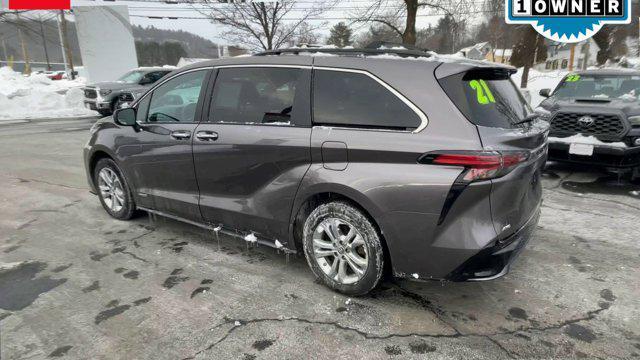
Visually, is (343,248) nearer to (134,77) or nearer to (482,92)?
(482,92)

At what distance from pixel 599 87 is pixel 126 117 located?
735 cm

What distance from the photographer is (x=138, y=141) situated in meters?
4.26

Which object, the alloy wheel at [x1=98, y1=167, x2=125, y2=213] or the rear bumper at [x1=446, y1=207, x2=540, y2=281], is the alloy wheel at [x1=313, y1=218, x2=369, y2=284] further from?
the alloy wheel at [x1=98, y1=167, x2=125, y2=213]

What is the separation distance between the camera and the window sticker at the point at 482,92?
283 centimetres

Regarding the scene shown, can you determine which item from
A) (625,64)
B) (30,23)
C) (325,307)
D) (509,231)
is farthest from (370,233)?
(625,64)

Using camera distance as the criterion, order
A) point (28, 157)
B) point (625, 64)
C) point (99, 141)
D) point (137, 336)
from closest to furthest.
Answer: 1. point (137, 336)
2. point (99, 141)
3. point (28, 157)
4. point (625, 64)

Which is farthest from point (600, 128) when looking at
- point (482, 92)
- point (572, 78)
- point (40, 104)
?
point (40, 104)

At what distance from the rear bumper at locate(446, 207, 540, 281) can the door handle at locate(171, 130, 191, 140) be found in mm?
2515

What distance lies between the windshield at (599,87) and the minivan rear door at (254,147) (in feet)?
19.0

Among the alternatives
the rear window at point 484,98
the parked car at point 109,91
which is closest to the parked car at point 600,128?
the rear window at point 484,98

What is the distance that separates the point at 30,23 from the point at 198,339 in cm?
3239

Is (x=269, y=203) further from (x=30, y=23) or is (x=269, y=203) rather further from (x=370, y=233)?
(x=30, y=23)

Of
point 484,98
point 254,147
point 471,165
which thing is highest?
point 484,98

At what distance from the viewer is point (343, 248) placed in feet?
10.1
